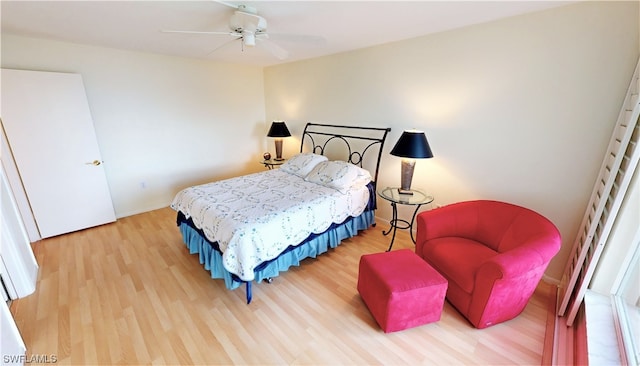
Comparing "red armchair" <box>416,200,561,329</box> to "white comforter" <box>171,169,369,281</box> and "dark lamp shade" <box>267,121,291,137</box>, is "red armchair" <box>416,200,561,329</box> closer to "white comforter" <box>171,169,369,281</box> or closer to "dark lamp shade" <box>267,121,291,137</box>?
"white comforter" <box>171,169,369,281</box>

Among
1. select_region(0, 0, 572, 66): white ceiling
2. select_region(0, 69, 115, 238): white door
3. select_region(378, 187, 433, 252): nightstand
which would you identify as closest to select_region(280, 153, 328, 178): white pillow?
select_region(378, 187, 433, 252): nightstand

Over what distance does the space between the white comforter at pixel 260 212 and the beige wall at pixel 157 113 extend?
1.47m

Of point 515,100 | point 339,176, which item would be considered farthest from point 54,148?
point 515,100

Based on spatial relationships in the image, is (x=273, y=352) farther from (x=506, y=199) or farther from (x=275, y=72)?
(x=275, y=72)

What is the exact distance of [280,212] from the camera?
225 cm

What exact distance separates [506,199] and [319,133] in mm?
2547

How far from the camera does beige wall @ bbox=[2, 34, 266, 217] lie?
3025 mm

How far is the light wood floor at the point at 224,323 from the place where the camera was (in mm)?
1630

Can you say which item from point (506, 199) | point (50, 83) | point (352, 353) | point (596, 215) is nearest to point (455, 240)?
point (506, 199)

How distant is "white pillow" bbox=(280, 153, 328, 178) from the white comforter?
0.16 metres

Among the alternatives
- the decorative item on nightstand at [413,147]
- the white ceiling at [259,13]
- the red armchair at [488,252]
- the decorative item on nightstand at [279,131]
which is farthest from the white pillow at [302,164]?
the red armchair at [488,252]

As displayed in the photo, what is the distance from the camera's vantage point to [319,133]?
13.0 ft

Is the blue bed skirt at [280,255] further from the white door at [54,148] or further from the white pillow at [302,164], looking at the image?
the white door at [54,148]

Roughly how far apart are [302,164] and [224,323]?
2.06 meters
